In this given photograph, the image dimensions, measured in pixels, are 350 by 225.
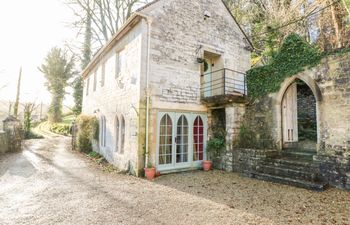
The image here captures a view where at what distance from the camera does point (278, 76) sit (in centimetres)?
786

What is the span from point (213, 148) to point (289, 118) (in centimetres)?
333

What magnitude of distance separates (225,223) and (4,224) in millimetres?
4141

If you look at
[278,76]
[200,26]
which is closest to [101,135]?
[200,26]

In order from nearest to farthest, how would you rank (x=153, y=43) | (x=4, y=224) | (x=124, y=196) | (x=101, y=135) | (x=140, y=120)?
(x=4, y=224)
(x=124, y=196)
(x=140, y=120)
(x=153, y=43)
(x=101, y=135)

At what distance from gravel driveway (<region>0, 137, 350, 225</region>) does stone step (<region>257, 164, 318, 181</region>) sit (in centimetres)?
59

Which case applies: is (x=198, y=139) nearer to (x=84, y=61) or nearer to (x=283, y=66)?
(x=283, y=66)

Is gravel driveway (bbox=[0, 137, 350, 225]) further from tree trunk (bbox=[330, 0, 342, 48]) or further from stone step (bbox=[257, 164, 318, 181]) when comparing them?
tree trunk (bbox=[330, 0, 342, 48])

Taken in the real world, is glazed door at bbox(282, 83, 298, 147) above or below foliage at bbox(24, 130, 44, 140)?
above

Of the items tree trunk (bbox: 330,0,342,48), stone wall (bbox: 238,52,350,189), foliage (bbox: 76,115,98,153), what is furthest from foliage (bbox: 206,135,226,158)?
tree trunk (bbox: 330,0,342,48)

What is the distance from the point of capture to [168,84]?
855cm

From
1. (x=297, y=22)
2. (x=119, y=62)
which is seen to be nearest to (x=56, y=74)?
(x=119, y=62)

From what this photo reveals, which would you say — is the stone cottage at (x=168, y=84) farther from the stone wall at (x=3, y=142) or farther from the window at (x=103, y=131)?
the stone wall at (x=3, y=142)

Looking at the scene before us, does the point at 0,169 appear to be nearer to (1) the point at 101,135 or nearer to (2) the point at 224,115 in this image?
(1) the point at 101,135

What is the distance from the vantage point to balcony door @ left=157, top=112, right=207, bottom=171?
8.23m
